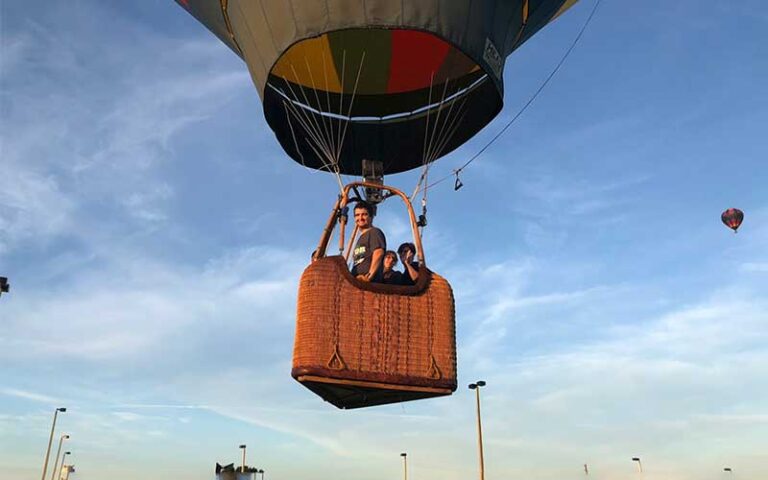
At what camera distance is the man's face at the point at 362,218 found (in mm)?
7797

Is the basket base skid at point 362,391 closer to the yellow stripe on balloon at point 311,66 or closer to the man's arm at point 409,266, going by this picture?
the man's arm at point 409,266

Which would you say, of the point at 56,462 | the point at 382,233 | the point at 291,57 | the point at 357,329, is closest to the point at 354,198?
the point at 382,233

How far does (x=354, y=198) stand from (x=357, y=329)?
70.6 inches

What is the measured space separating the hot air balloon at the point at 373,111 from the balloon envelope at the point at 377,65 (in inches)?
0.8

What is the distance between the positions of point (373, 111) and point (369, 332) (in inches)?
204

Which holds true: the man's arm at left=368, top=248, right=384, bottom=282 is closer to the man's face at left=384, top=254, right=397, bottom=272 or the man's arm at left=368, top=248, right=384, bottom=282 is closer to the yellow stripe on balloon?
the man's face at left=384, top=254, right=397, bottom=272

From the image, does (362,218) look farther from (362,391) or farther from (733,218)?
(733,218)

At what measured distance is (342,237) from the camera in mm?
7289

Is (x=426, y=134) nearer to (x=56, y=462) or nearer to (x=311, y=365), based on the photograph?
(x=311, y=365)

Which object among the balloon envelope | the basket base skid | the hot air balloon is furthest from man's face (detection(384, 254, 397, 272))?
the balloon envelope

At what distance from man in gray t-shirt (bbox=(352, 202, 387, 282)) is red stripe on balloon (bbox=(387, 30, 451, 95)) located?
3.15 m

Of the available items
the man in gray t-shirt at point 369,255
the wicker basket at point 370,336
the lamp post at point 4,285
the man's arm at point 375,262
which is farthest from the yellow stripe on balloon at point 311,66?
the lamp post at point 4,285

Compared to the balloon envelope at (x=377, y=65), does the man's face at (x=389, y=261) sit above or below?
below

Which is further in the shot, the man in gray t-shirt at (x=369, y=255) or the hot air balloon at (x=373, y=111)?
the man in gray t-shirt at (x=369, y=255)
